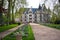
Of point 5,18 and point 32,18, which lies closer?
point 5,18

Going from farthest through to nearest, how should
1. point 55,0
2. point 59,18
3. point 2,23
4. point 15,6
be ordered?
point 59,18 < point 15,6 < point 2,23 < point 55,0

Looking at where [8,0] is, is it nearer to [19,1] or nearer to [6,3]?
[6,3]

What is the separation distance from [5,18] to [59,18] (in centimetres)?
1244

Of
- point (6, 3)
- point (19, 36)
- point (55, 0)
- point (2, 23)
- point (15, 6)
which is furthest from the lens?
point (15, 6)

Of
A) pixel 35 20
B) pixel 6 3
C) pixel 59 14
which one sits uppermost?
pixel 6 3

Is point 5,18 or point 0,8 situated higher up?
point 0,8

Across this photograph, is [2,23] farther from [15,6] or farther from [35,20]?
[35,20]

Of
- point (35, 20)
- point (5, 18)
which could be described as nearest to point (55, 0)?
point (5, 18)

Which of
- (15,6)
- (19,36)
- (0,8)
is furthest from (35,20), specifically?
(19,36)

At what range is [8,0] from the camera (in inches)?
1046

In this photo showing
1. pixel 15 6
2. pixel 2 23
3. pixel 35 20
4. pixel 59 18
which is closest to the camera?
pixel 2 23

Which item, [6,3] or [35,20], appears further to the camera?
[35,20]

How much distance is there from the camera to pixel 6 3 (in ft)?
92.9

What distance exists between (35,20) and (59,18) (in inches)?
1302
